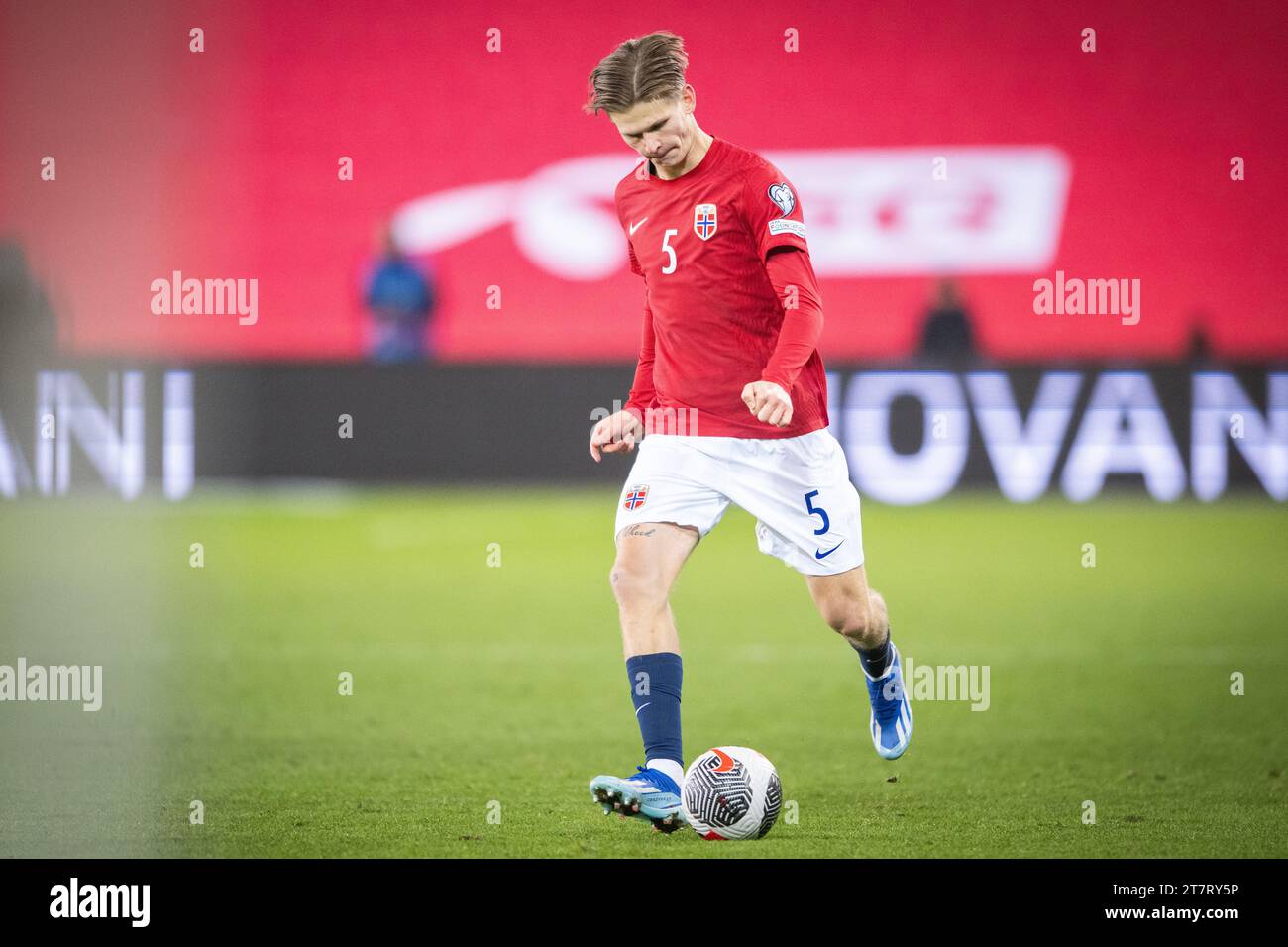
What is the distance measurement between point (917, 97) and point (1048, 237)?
183 cm

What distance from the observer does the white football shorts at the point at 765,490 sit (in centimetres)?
430

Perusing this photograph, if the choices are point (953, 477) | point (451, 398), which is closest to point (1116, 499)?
point (953, 477)

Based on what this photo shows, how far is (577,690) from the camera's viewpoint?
20.2 ft

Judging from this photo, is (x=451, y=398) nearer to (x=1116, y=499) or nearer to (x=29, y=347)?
(x=29, y=347)

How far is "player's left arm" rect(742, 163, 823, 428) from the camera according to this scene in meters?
4.04

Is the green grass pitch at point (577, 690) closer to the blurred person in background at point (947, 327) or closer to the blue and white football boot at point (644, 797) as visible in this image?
the blue and white football boot at point (644, 797)

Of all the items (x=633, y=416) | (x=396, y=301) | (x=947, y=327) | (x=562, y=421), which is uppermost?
(x=396, y=301)

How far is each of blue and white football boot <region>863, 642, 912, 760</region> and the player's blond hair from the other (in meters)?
1.72

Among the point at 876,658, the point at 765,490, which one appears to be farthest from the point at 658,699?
the point at 876,658

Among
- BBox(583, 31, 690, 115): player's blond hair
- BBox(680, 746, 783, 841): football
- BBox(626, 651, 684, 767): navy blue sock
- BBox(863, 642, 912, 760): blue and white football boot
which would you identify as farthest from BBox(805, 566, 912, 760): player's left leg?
BBox(583, 31, 690, 115): player's blond hair

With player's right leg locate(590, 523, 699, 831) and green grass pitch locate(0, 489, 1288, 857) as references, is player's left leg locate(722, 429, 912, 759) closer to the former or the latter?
player's right leg locate(590, 523, 699, 831)

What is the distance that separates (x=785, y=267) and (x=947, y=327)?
10.4 m

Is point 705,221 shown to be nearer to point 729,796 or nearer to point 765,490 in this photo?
point 765,490

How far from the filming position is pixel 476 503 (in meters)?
12.7
